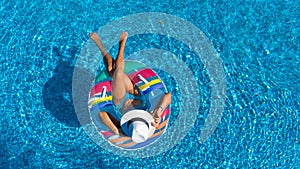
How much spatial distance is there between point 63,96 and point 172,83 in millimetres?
1245

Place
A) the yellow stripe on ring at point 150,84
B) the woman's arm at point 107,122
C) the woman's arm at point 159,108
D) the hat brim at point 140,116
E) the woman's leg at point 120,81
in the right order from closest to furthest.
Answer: the hat brim at point 140,116, the woman's arm at point 159,108, the woman's leg at point 120,81, the woman's arm at point 107,122, the yellow stripe on ring at point 150,84

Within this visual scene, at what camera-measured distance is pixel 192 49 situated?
15.0 ft

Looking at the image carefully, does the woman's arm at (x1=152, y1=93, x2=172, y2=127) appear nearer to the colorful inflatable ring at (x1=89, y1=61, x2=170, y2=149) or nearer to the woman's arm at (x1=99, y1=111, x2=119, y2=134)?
the colorful inflatable ring at (x1=89, y1=61, x2=170, y2=149)

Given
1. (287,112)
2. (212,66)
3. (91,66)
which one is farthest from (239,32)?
(91,66)

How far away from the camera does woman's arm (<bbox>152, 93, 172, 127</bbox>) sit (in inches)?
135

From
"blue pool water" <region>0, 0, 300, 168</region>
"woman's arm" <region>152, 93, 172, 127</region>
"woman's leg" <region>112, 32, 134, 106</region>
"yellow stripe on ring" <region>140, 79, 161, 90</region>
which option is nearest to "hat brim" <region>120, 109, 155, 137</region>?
"woman's arm" <region>152, 93, 172, 127</region>

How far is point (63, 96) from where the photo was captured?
4.37 metres

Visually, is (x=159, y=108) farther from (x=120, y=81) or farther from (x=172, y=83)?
(x=172, y=83)

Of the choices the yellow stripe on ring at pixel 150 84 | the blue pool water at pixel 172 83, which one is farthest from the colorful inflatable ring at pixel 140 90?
the blue pool water at pixel 172 83

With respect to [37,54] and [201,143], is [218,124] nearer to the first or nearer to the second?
[201,143]

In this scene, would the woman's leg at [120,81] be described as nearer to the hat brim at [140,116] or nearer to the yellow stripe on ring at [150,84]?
the yellow stripe on ring at [150,84]

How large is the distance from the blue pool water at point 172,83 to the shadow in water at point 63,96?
0.01 metres

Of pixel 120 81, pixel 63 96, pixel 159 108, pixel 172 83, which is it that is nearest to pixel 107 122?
pixel 120 81

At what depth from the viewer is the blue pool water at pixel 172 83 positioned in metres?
4.25
